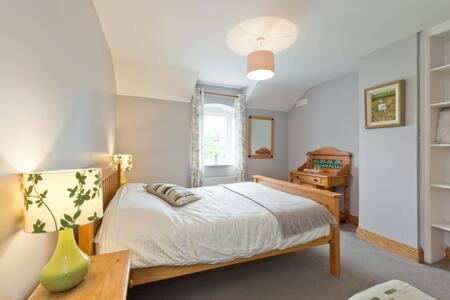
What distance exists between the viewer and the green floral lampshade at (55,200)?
0.70 m

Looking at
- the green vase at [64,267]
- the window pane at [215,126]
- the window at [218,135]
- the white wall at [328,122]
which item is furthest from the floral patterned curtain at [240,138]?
the green vase at [64,267]

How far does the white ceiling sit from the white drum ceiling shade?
2.6 inches

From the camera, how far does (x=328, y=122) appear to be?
11.8 feet

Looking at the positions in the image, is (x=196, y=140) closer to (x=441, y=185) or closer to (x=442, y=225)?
(x=441, y=185)

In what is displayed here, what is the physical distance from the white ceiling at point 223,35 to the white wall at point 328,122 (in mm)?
283

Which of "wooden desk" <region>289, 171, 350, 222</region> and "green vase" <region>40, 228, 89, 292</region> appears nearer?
"green vase" <region>40, 228, 89, 292</region>

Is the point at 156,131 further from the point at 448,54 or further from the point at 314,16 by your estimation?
the point at 448,54

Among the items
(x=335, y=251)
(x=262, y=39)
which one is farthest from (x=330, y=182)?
(x=262, y=39)

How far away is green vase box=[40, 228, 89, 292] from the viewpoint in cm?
79

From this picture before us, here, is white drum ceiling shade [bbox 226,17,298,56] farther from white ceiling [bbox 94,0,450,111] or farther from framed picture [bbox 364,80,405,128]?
framed picture [bbox 364,80,405,128]

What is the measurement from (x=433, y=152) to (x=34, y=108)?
335 centimetres

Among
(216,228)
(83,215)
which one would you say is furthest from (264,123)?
(83,215)

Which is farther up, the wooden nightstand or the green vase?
the green vase

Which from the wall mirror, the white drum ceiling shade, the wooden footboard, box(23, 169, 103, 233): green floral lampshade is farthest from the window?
box(23, 169, 103, 233): green floral lampshade
